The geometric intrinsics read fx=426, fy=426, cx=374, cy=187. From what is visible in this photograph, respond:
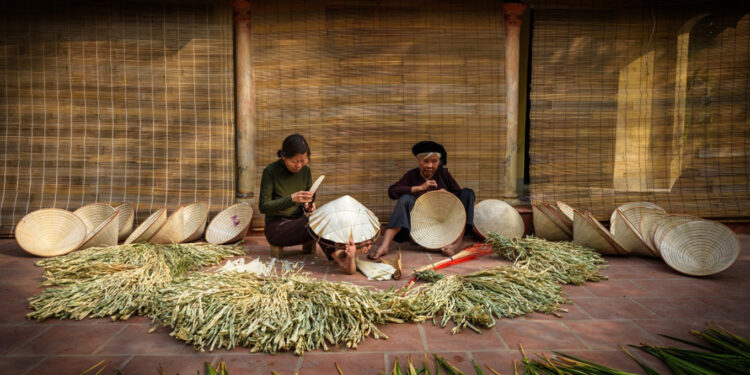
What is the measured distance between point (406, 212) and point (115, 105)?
132 inches

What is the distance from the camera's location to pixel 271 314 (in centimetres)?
207

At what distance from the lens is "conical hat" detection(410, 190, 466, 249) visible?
3.86 metres

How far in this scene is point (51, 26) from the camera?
4.51 metres

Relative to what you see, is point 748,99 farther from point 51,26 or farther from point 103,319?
point 51,26

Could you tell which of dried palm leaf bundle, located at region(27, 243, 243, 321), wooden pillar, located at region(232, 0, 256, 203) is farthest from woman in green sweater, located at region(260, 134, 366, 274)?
wooden pillar, located at region(232, 0, 256, 203)

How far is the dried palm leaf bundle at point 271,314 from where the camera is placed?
1.97 metres

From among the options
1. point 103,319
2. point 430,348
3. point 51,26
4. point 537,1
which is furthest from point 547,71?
Answer: point 51,26

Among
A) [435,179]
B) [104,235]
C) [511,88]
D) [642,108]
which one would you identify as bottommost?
[104,235]

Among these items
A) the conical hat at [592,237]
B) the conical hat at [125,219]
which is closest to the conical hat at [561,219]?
the conical hat at [592,237]

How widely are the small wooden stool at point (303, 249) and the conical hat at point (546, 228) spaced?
2198 mm

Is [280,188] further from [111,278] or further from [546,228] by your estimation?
[546,228]

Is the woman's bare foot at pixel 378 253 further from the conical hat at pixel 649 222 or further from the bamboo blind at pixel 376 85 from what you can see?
the conical hat at pixel 649 222

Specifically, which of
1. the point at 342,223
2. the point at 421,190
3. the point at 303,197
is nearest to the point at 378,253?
the point at 342,223

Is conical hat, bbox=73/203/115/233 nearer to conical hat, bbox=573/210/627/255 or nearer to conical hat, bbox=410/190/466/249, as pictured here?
conical hat, bbox=410/190/466/249
